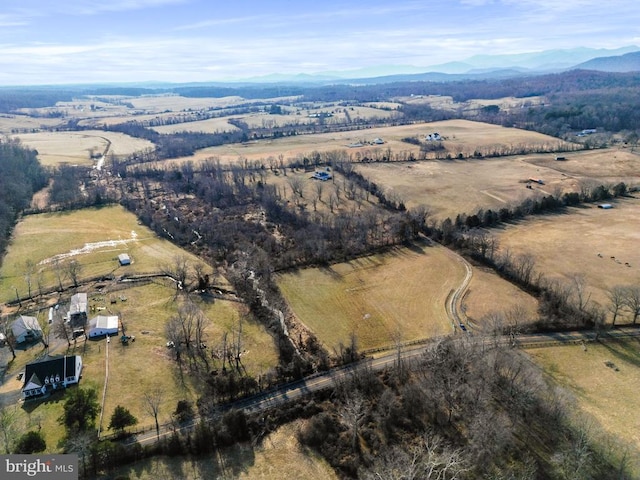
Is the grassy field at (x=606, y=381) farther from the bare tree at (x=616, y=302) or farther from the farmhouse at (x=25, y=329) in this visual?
the farmhouse at (x=25, y=329)

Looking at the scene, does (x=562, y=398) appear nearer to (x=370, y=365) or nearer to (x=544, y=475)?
(x=544, y=475)

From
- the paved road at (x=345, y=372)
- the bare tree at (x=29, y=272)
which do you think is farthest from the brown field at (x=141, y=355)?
the bare tree at (x=29, y=272)

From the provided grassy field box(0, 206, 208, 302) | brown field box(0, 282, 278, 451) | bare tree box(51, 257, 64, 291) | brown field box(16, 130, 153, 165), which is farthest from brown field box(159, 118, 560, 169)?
brown field box(0, 282, 278, 451)

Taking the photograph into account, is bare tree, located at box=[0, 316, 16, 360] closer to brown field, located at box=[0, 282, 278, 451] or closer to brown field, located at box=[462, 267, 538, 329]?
brown field, located at box=[0, 282, 278, 451]

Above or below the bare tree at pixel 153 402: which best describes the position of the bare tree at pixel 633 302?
above

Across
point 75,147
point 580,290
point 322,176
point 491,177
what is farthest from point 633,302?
point 75,147

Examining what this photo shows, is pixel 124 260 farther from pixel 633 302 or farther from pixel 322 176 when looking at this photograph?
pixel 633 302
